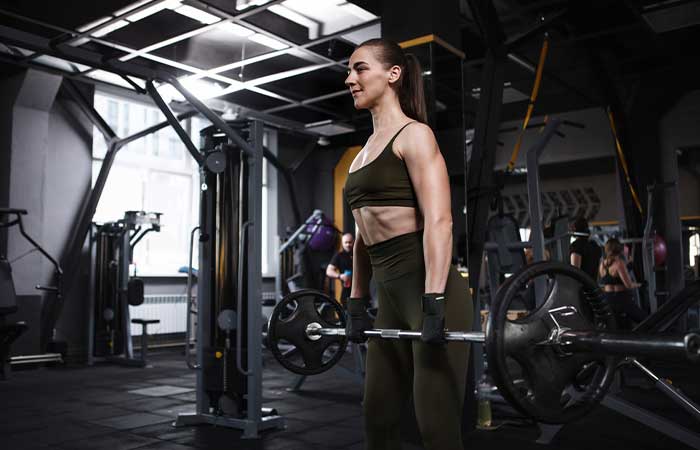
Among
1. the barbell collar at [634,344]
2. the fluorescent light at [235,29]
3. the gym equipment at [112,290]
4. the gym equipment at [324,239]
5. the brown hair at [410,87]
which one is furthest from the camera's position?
the gym equipment at [324,239]

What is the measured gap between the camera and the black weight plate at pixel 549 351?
1.23 m

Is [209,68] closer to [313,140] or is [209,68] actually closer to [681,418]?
[313,140]

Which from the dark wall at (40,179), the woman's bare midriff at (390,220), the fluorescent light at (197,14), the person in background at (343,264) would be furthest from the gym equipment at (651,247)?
the dark wall at (40,179)

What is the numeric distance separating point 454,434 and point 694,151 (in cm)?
904

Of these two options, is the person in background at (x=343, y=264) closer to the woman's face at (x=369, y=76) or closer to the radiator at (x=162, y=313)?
the radiator at (x=162, y=313)

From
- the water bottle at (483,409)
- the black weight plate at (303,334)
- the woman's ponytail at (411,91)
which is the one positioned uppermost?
the woman's ponytail at (411,91)

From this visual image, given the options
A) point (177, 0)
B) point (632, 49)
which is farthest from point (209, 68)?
point (632, 49)

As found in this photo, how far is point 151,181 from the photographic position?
799 centimetres

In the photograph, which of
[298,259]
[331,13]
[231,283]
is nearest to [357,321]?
[231,283]

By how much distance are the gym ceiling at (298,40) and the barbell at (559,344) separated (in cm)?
275

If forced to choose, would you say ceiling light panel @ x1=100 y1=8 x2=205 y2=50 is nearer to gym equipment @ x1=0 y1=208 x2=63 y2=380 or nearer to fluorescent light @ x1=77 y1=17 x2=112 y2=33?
fluorescent light @ x1=77 y1=17 x2=112 y2=33

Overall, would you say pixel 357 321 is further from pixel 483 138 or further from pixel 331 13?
pixel 331 13

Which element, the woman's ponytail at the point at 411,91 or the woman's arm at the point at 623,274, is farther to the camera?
the woman's arm at the point at 623,274

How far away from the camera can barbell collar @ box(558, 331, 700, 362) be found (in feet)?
3.83
